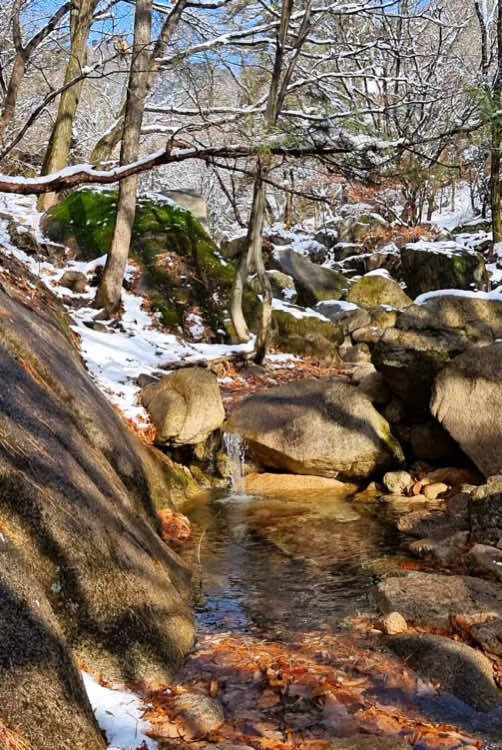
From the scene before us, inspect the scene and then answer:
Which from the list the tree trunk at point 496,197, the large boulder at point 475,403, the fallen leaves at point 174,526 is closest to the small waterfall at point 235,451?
the fallen leaves at point 174,526

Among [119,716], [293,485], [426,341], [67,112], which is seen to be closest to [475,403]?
[426,341]

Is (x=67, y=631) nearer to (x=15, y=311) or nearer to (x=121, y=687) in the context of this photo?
(x=121, y=687)

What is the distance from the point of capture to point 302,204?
1582 inches

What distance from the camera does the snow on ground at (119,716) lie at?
2502 millimetres

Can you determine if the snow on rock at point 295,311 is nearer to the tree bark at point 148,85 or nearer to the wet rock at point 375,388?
the wet rock at point 375,388

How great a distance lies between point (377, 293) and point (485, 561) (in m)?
12.6

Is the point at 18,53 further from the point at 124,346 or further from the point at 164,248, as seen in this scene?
the point at 124,346

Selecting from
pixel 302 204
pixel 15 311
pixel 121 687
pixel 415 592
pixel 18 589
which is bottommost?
pixel 415 592

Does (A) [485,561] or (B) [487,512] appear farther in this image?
(B) [487,512]

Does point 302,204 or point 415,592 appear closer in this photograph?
point 415,592

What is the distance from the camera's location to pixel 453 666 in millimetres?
3557

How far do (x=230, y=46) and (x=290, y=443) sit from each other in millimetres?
10959

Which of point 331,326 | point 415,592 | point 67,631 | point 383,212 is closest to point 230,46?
point 331,326

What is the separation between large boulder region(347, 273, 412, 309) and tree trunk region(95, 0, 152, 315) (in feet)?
26.1
